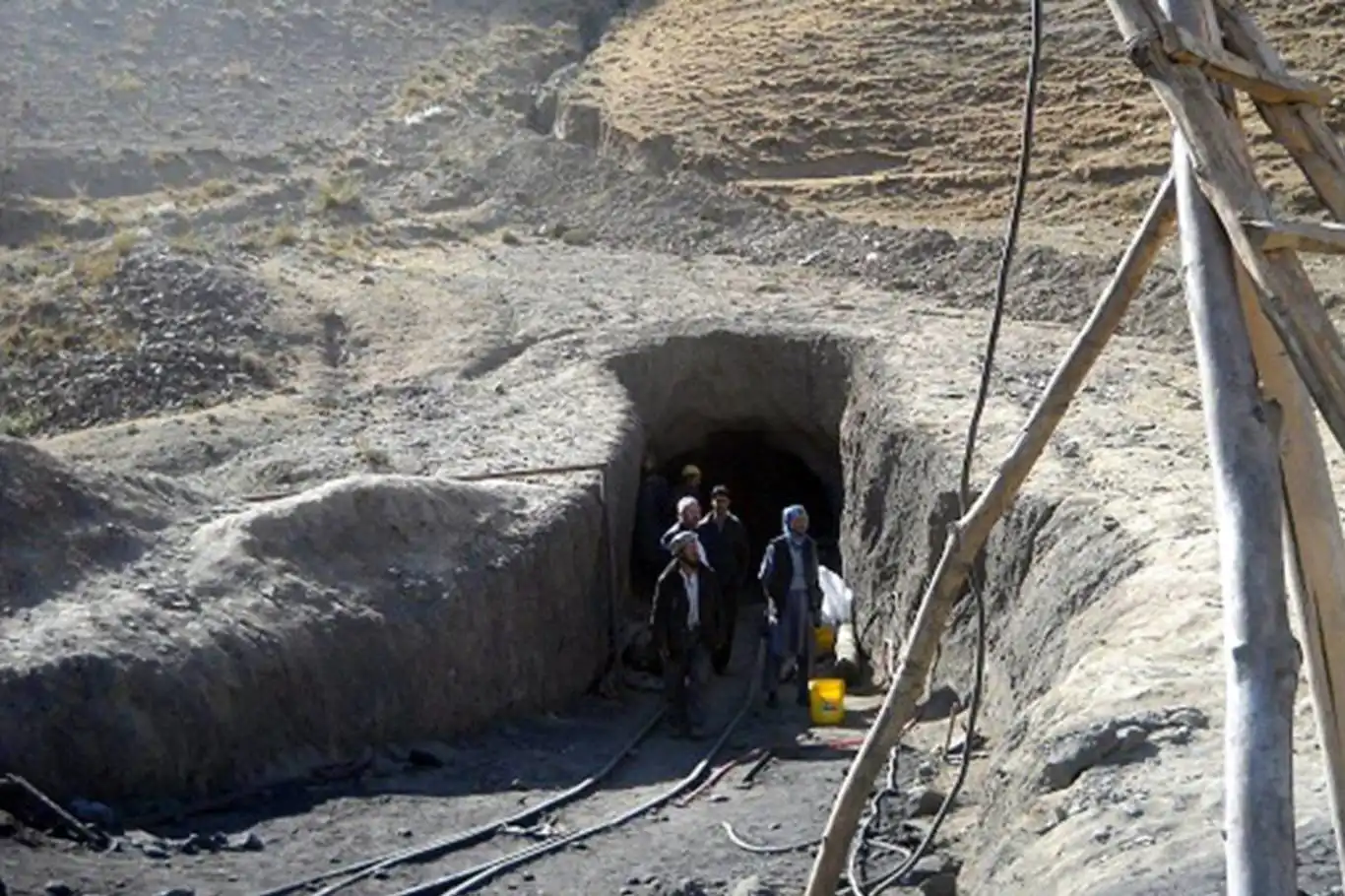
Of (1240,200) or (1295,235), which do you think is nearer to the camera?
(1295,235)

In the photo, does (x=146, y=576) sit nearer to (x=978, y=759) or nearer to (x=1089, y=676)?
(x=978, y=759)

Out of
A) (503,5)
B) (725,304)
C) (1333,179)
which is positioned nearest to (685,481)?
(725,304)

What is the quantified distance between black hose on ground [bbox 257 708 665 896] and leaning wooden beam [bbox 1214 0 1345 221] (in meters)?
7.53

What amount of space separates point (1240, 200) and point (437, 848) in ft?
27.5

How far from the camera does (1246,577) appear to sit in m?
5.07

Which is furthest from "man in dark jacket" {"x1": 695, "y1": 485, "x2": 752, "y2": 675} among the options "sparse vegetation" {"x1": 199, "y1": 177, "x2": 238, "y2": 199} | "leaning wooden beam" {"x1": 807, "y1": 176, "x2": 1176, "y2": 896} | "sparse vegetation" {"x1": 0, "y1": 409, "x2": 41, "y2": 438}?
"sparse vegetation" {"x1": 199, "y1": 177, "x2": 238, "y2": 199}

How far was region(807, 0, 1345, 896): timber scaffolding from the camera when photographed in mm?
4891

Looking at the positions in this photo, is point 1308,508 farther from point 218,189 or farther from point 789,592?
point 218,189

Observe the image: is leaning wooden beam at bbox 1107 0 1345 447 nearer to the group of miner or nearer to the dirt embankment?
the dirt embankment

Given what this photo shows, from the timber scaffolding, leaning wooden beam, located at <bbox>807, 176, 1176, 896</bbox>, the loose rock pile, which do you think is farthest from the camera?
the loose rock pile

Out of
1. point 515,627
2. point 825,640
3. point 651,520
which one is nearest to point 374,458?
point 515,627

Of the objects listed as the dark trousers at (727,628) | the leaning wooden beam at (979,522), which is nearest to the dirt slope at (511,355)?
the dark trousers at (727,628)

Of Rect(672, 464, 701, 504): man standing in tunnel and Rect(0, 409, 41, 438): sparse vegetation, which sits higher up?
Rect(0, 409, 41, 438): sparse vegetation

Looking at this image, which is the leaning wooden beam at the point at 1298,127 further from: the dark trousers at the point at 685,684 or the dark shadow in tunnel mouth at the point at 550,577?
the dark trousers at the point at 685,684
